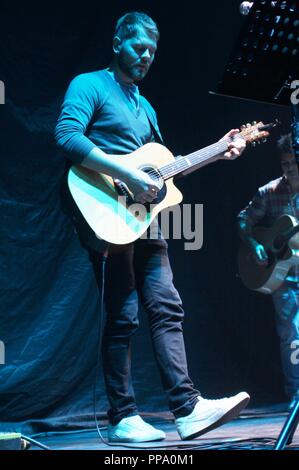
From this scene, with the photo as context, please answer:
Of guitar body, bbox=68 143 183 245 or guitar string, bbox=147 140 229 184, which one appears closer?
guitar body, bbox=68 143 183 245

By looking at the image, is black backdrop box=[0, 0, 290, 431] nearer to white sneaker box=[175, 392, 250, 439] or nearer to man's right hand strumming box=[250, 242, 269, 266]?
man's right hand strumming box=[250, 242, 269, 266]

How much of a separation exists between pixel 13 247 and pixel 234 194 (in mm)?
1660

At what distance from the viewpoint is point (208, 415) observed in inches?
110

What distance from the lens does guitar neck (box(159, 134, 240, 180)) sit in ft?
10.5

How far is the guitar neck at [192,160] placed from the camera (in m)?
3.19

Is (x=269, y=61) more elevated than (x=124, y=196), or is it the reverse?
(x=269, y=61)

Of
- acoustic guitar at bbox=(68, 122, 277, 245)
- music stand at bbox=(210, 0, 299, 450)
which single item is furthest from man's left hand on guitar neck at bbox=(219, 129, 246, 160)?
music stand at bbox=(210, 0, 299, 450)

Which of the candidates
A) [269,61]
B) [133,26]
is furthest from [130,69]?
[269,61]

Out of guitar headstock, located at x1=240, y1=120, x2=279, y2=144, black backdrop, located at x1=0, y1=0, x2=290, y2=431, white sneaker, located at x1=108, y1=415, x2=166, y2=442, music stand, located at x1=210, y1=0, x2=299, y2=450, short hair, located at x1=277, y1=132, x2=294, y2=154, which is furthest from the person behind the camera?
short hair, located at x1=277, y1=132, x2=294, y2=154

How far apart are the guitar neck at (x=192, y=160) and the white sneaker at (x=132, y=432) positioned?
43.5 inches

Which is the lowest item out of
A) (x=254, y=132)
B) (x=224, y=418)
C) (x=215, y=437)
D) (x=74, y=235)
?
(x=215, y=437)

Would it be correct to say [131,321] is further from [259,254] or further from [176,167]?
[259,254]

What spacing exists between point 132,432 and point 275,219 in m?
2.23

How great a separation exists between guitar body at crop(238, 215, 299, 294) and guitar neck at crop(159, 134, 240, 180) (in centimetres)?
131
